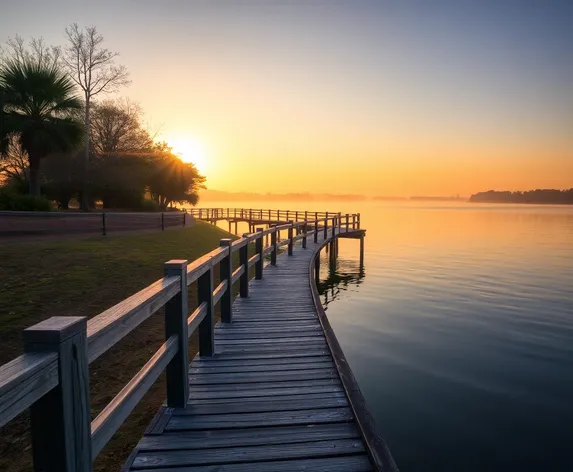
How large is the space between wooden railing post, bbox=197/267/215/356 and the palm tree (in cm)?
2413

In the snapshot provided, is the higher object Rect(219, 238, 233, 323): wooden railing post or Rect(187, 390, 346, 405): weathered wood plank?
Rect(219, 238, 233, 323): wooden railing post

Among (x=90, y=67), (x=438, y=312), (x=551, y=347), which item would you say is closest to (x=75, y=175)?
(x=90, y=67)

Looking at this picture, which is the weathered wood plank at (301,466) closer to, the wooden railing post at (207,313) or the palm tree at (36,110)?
the wooden railing post at (207,313)

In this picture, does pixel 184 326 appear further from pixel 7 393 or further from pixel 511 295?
pixel 511 295

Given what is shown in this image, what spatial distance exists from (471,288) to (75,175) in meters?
32.1

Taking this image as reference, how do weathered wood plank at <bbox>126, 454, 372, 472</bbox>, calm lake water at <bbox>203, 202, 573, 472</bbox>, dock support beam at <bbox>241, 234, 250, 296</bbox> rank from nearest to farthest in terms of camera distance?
weathered wood plank at <bbox>126, 454, 372, 472</bbox>, calm lake water at <bbox>203, 202, 573, 472</bbox>, dock support beam at <bbox>241, 234, 250, 296</bbox>

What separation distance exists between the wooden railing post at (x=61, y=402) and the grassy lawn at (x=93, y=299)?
12.2ft

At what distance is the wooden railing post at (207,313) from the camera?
4.84 m

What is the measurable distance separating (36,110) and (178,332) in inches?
1057

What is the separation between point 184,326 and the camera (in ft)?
12.7

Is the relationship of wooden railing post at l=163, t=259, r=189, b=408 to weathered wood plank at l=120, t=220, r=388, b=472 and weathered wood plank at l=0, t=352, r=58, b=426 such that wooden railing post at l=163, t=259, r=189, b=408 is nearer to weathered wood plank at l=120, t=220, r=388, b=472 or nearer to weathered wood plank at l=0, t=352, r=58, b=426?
weathered wood plank at l=120, t=220, r=388, b=472

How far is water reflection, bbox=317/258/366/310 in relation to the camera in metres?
19.5

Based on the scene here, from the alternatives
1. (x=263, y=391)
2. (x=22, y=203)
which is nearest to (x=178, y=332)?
(x=263, y=391)

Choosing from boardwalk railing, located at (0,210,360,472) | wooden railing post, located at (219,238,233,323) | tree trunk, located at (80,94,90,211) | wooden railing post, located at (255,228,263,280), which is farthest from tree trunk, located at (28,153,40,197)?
boardwalk railing, located at (0,210,360,472)
